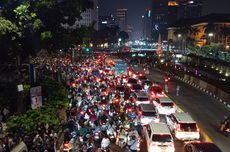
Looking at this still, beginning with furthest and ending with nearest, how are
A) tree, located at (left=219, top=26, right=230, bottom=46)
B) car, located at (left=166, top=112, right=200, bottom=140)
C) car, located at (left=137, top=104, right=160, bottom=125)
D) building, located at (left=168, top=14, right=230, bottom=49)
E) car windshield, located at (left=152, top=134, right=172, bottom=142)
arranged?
1. building, located at (left=168, top=14, right=230, bottom=49)
2. tree, located at (left=219, top=26, right=230, bottom=46)
3. car, located at (left=137, top=104, right=160, bottom=125)
4. car, located at (left=166, top=112, right=200, bottom=140)
5. car windshield, located at (left=152, top=134, right=172, bottom=142)

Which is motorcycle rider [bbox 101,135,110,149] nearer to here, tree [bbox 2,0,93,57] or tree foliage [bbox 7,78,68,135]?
tree foliage [bbox 7,78,68,135]

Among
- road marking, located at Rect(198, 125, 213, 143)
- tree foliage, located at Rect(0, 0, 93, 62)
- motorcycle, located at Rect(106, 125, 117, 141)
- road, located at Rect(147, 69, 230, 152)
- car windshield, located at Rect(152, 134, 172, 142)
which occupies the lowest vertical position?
road, located at Rect(147, 69, 230, 152)

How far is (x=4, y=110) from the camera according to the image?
68.9ft

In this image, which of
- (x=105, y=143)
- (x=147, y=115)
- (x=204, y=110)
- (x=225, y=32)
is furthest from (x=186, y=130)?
(x=225, y=32)

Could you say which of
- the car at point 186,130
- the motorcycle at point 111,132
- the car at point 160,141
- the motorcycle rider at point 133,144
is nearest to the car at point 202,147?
the car at point 160,141

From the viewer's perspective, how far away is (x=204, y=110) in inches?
1318

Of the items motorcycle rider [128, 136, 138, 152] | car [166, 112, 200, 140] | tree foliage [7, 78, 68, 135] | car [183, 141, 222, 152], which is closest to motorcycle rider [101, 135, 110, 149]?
motorcycle rider [128, 136, 138, 152]

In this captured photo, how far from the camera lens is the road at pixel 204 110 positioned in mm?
23248

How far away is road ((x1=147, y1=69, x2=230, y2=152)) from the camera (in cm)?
2325

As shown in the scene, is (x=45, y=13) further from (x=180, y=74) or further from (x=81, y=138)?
(x=180, y=74)

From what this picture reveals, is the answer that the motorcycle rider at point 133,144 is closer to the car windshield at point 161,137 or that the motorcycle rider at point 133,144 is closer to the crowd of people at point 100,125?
the crowd of people at point 100,125

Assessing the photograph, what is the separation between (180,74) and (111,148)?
154 feet

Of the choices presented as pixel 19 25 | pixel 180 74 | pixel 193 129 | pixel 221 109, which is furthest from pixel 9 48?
pixel 180 74

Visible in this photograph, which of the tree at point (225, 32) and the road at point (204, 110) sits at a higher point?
the tree at point (225, 32)
